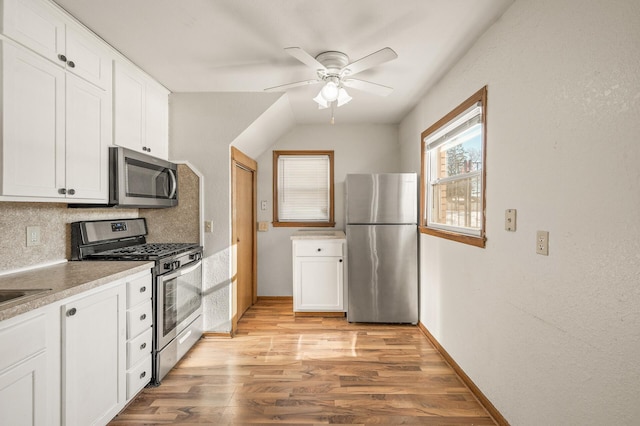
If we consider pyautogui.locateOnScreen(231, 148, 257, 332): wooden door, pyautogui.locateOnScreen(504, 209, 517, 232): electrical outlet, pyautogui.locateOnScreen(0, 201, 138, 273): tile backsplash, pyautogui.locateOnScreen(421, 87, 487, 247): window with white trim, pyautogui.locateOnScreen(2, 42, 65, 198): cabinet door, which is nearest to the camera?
pyautogui.locateOnScreen(2, 42, 65, 198): cabinet door

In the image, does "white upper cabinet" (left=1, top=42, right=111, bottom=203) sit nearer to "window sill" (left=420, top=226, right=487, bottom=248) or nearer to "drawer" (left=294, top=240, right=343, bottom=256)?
"drawer" (left=294, top=240, right=343, bottom=256)

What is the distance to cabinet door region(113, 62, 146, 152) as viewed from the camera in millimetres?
2322

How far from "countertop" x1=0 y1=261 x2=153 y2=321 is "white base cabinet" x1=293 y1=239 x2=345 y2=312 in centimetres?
173

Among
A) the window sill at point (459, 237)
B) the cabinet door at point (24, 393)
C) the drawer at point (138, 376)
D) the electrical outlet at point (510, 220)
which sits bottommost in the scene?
the drawer at point (138, 376)

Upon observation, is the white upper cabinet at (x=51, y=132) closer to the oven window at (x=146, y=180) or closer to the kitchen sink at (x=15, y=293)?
the oven window at (x=146, y=180)

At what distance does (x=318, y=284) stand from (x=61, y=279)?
242 centimetres

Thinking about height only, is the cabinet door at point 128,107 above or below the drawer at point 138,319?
above

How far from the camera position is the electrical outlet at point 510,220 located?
1742mm

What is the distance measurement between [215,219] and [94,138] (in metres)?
1.25

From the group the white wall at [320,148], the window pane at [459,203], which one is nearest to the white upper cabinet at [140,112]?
the white wall at [320,148]

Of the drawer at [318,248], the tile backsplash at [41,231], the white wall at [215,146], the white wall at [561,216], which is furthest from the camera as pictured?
the drawer at [318,248]

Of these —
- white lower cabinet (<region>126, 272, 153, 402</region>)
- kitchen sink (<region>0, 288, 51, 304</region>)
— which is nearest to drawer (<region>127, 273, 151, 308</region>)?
white lower cabinet (<region>126, 272, 153, 402</region>)

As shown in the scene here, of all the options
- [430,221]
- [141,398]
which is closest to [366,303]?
[430,221]

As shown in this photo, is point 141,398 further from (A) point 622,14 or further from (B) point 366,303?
(A) point 622,14
